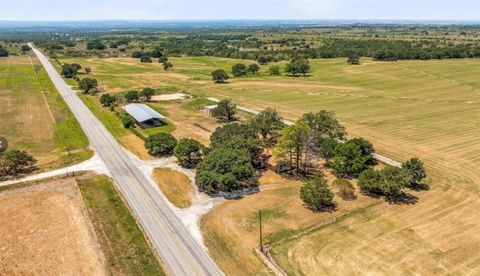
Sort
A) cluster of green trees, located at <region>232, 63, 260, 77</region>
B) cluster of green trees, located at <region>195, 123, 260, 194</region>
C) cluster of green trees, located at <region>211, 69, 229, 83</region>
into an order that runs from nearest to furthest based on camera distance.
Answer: cluster of green trees, located at <region>195, 123, 260, 194</region>
cluster of green trees, located at <region>211, 69, 229, 83</region>
cluster of green trees, located at <region>232, 63, 260, 77</region>

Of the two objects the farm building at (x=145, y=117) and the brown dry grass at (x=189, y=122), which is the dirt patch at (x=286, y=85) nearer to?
the brown dry grass at (x=189, y=122)

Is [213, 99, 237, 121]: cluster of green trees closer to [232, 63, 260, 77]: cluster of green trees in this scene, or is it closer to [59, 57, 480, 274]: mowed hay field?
[59, 57, 480, 274]: mowed hay field

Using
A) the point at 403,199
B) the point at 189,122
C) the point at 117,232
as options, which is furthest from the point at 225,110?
the point at 117,232

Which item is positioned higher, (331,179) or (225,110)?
(225,110)

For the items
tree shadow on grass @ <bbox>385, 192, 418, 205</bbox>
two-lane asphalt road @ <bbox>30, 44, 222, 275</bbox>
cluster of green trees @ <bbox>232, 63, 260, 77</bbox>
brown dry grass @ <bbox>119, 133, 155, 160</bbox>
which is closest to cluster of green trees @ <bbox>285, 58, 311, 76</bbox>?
cluster of green trees @ <bbox>232, 63, 260, 77</bbox>

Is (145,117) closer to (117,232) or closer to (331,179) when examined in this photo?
(117,232)

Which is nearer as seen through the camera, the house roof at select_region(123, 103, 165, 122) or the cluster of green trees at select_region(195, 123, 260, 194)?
the cluster of green trees at select_region(195, 123, 260, 194)
